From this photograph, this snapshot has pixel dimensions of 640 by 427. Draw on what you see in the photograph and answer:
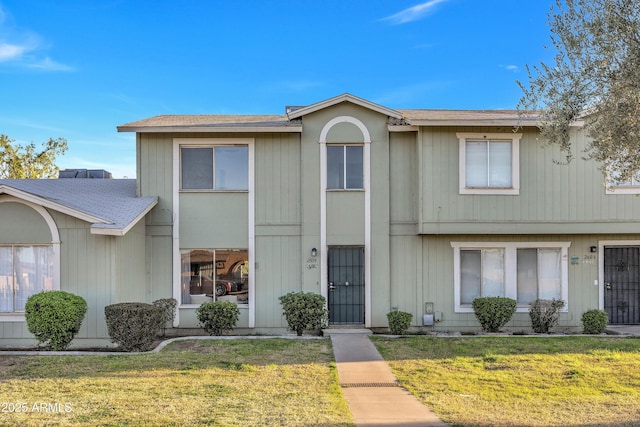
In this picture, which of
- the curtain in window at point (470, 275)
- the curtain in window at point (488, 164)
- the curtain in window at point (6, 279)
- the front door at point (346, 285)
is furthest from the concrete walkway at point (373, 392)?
the curtain in window at point (6, 279)

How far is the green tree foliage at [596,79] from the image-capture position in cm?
804

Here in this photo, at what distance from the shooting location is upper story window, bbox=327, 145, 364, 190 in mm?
13898

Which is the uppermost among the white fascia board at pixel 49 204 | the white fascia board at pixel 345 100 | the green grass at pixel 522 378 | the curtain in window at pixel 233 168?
the white fascia board at pixel 345 100

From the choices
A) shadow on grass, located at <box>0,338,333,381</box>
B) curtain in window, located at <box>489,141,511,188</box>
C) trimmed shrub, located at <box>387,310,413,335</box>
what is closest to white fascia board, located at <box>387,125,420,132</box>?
curtain in window, located at <box>489,141,511,188</box>

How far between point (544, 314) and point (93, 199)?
1268cm

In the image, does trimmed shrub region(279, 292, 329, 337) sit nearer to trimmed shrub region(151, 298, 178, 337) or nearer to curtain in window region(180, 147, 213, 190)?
trimmed shrub region(151, 298, 178, 337)

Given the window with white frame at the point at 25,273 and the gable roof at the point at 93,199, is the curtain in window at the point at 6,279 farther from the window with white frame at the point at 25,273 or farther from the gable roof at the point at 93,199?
the gable roof at the point at 93,199

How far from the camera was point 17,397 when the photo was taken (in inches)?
278

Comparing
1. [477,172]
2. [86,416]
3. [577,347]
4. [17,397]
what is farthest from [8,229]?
[577,347]

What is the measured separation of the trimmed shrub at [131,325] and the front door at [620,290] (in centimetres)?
1256

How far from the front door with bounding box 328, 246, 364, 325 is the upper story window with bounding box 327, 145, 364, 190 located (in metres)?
1.89

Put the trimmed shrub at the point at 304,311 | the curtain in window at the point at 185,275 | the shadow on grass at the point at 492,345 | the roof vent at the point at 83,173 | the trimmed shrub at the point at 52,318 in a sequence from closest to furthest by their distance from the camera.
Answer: the shadow on grass at the point at 492,345
the trimmed shrub at the point at 52,318
the trimmed shrub at the point at 304,311
the curtain in window at the point at 185,275
the roof vent at the point at 83,173

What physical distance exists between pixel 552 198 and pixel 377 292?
5467mm

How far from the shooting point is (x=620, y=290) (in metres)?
14.2
